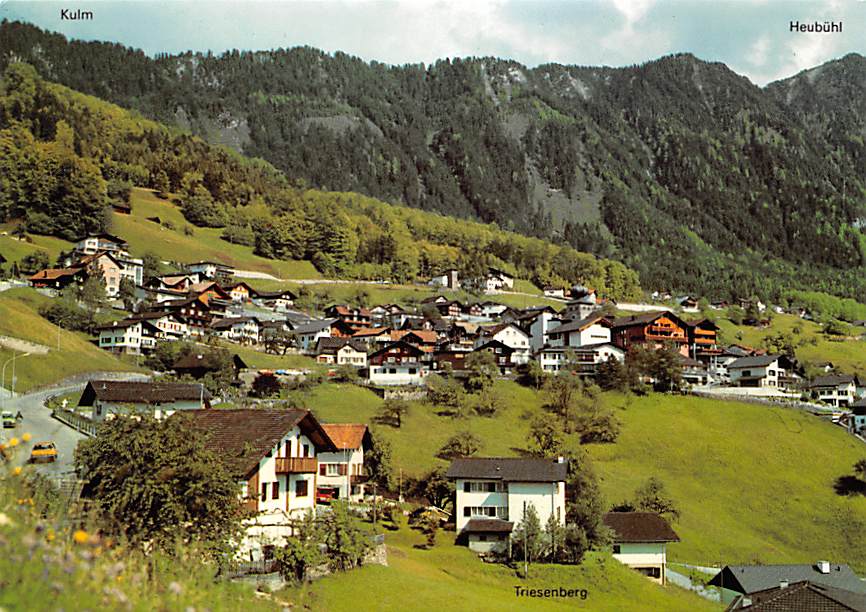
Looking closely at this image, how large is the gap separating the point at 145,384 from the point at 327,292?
293ft

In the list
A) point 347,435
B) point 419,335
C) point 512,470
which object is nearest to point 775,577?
point 512,470

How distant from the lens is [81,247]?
388ft

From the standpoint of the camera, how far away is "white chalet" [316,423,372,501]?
156 ft

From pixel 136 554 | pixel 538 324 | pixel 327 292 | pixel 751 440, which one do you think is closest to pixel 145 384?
pixel 136 554

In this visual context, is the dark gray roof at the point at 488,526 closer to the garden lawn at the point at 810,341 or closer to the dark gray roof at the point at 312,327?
the dark gray roof at the point at 312,327

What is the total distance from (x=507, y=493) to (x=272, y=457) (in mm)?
19974

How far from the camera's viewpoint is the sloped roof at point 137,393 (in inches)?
1799

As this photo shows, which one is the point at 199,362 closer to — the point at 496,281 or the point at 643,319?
the point at 643,319

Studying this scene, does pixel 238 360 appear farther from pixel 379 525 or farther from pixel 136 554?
pixel 136 554

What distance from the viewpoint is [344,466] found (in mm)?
48250

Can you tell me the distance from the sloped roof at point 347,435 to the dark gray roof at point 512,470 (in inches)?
231

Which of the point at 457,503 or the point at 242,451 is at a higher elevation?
the point at 242,451

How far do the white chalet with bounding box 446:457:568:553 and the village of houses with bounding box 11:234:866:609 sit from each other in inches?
3.1

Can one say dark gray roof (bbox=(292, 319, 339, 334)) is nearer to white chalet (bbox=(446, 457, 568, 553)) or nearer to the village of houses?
the village of houses
